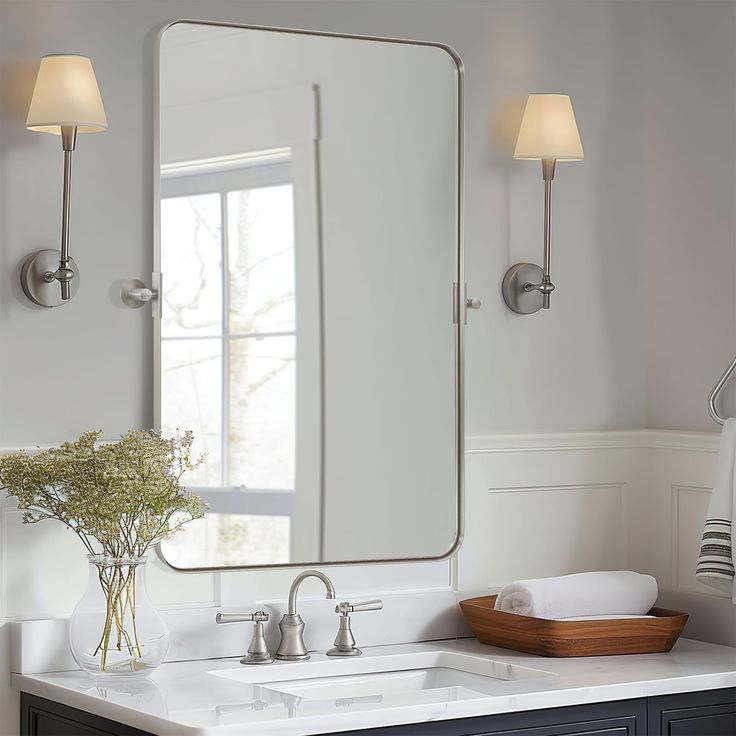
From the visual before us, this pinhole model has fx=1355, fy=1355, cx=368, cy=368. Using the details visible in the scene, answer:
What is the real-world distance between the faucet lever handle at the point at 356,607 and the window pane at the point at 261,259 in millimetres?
546

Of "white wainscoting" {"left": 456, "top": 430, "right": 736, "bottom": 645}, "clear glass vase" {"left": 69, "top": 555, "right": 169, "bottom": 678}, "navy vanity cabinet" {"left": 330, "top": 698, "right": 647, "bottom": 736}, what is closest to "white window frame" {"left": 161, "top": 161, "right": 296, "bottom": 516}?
"clear glass vase" {"left": 69, "top": 555, "right": 169, "bottom": 678}

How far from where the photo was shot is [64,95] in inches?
93.9

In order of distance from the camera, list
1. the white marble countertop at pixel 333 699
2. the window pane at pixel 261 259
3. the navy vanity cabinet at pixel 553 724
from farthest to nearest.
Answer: the window pane at pixel 261 259
the navy vanity cabinet at pixel 553 724
the white marble countertop at pixel 333 699

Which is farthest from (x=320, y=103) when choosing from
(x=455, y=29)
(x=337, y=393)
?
(x=337, y=393)

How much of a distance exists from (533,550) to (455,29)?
111cm

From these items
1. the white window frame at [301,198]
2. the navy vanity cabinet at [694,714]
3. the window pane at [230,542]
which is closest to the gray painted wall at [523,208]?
the white window frame at [301,198]

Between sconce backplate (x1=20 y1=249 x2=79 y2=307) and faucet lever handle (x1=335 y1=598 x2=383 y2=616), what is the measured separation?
781 mm

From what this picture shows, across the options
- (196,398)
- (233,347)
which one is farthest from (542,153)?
(196,398)

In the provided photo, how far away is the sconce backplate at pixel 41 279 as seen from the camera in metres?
2.44

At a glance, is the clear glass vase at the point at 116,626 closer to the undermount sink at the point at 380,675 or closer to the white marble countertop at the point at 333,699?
the white marble countertop at the point at 333,699

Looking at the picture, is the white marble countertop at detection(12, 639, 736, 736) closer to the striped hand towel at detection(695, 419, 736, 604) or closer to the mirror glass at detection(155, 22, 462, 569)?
A: the striped hand towel at detection(695, 419, 736, 604)

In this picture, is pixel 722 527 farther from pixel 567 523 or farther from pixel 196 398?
pixel 196 398

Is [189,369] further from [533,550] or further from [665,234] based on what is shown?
[665,234]

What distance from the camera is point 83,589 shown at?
248 cm
